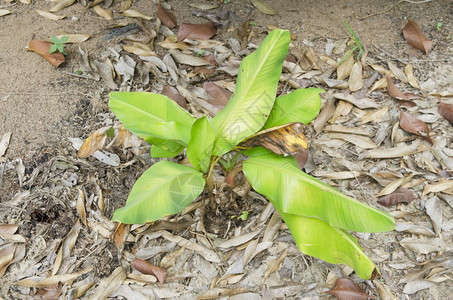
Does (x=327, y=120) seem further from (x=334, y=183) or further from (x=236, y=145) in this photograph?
(x=236, y=145)

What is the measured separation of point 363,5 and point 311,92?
1535 mm

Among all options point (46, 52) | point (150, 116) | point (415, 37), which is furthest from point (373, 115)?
point (46, 52)

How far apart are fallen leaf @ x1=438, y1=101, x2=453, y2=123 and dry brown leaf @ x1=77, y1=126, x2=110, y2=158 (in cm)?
193

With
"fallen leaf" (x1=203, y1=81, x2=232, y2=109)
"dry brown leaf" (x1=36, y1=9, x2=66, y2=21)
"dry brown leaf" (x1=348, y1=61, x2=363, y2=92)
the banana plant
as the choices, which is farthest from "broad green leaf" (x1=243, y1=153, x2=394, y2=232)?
"dry brown leaf" (x1=36, y1=9, x2=66, y2=21)

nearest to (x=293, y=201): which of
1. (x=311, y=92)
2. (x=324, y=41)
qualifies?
(x=311, y=92)

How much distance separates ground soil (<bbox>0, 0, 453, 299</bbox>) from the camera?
2.18 metres

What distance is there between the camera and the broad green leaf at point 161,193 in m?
1.61

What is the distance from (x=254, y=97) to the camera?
6.21ft

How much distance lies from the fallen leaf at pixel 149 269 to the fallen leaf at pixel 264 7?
193cm

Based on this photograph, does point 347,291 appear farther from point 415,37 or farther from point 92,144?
point 415,37

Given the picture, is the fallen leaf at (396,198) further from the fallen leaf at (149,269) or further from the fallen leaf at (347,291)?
the fallen leaf at (149,269)

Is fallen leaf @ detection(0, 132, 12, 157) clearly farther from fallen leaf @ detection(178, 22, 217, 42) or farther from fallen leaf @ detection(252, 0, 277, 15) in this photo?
fallen leaf @ detection(252, 0, 277, 15)

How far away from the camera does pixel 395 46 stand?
284 cm

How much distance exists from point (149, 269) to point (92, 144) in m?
0.75
